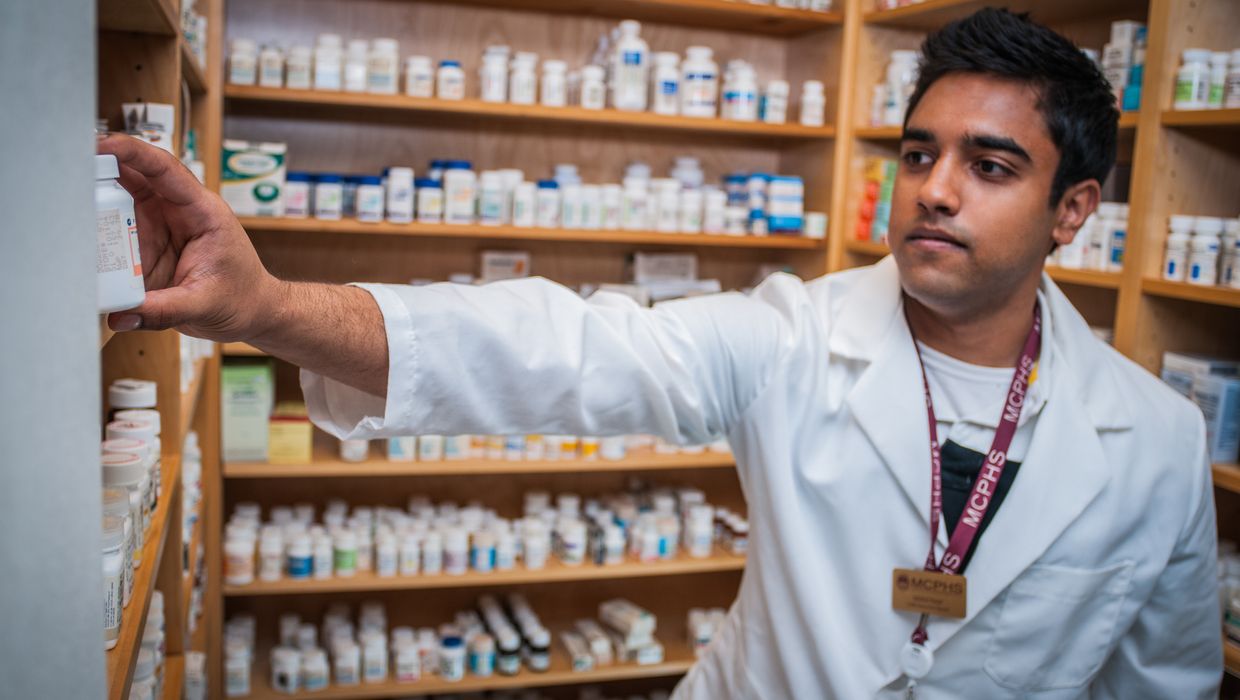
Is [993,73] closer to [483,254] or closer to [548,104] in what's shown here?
[548,104]

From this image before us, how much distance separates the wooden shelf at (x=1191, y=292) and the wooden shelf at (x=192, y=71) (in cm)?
212

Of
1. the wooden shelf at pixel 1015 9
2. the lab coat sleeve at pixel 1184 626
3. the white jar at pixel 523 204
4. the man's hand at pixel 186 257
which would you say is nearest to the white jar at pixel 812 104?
the wooden shelf at pixel 1015 9

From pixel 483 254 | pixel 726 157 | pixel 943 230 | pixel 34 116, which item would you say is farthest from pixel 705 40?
pixel 34 116

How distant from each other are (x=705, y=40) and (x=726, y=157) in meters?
0.43

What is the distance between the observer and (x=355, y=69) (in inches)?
115

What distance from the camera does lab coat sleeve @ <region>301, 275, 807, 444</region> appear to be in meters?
1.17

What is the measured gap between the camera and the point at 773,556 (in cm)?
169

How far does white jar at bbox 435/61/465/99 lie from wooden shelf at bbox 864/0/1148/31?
1.38m

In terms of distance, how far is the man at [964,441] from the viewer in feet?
5.21

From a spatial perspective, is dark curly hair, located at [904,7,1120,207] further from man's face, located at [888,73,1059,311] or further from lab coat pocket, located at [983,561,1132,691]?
lab coat pocket, located at [983,561,1132,691]

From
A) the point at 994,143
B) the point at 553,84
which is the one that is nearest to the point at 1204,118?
the point at 994,143

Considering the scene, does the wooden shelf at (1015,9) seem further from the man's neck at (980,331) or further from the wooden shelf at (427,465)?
the wooden shelf at (427,465)

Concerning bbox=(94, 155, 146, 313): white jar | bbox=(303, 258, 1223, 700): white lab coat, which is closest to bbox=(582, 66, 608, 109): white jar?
bbox=(303, 258, 1223, 700): white lab coat

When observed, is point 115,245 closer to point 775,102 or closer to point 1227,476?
point 1227,476
